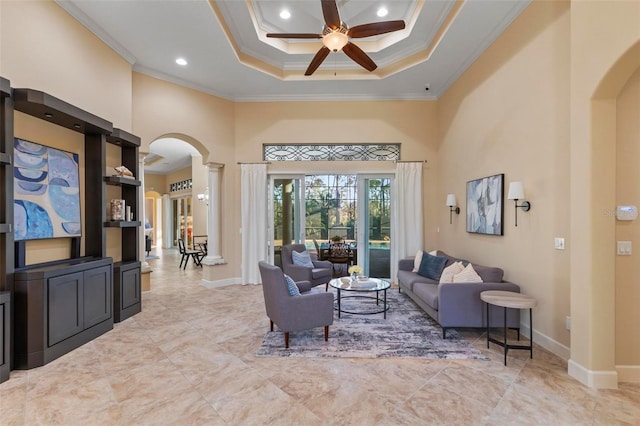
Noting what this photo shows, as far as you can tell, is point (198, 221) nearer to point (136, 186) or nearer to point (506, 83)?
point (136, 186)

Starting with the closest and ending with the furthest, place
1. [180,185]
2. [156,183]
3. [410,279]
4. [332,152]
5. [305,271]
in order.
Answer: [410,279] < [305,271] < [332,152] < [180,185] < [156,183]

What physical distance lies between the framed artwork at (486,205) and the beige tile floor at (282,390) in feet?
5.59

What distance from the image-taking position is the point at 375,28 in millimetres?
3252

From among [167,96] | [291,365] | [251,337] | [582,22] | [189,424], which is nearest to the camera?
[189,424]

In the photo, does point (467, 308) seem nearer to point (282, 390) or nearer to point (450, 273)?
point (450, 273)

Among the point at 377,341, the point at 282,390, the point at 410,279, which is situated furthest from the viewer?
the point at 410,279

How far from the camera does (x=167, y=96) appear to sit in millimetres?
5500

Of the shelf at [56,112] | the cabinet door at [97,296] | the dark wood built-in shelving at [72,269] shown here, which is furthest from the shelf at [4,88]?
the cabinet door at [97,296]

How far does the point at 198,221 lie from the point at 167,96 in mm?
6095

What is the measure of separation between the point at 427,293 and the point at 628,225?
2124 mm

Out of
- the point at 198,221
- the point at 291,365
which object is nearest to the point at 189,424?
the point at 291,365

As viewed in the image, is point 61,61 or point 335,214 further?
point 335,214

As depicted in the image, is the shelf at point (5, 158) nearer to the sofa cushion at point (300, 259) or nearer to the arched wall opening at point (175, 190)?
the sofa cushion at point (300, 259)

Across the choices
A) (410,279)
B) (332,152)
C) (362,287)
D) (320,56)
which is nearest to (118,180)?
(320,56)
